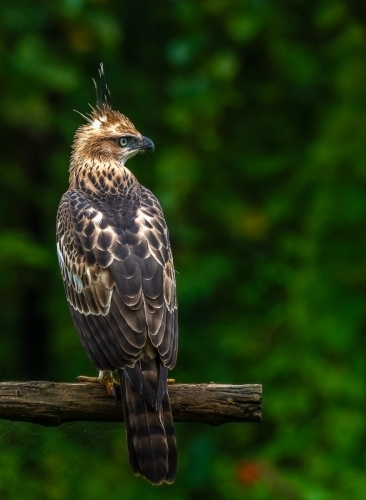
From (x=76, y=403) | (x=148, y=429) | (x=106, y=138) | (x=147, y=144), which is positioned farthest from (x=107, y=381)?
(x=106, y=138)

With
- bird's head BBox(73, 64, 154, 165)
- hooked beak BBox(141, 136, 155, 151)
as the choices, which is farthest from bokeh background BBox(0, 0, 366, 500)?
hooked beak BBox(141, 136, 155, 151)

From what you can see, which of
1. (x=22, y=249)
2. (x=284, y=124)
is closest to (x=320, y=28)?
(x=284, y=124)

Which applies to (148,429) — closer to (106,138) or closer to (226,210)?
(106,138)

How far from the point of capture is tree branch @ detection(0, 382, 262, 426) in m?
5.80

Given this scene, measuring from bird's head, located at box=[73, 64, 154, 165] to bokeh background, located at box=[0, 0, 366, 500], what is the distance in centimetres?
277

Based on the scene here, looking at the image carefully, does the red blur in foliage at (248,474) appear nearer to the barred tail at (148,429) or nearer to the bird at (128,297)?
the bird at (128,297)

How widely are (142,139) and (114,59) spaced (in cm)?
577

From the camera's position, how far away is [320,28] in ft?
43.1

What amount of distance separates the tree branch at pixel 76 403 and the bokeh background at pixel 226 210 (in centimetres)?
322

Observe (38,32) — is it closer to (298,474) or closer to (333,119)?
(333,119)

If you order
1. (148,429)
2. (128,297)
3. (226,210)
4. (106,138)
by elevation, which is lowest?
(148,429)

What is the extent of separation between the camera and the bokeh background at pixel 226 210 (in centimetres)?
1116

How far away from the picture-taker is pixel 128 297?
648 centimetres

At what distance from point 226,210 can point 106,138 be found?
4.86 m
